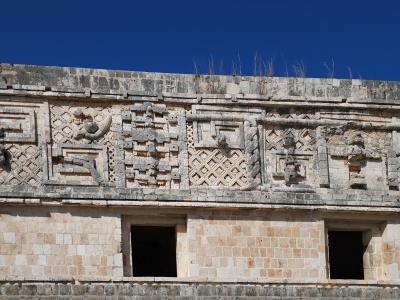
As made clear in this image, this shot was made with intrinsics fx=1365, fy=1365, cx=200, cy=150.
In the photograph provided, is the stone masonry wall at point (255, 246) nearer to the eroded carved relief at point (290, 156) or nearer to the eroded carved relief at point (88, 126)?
the eroded carved relief at point (290, 156)

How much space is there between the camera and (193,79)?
56.1 feet

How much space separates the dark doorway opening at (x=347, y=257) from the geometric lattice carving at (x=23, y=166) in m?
4.93

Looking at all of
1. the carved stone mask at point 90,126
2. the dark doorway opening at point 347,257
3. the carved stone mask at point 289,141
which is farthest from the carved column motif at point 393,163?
the carved stone mask at point 90,126

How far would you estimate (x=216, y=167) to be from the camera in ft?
55.3

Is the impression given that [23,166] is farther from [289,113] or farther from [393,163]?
[393,163]

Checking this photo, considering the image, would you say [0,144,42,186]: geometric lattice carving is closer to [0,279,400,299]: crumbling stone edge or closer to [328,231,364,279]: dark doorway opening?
[0,279,400,299]: crumbling stone edge

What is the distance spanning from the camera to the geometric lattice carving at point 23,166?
16141 mm

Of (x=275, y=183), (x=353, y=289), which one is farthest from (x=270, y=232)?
(x=353, y=289)

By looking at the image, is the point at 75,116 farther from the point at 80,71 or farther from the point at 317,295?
the point at 317,295

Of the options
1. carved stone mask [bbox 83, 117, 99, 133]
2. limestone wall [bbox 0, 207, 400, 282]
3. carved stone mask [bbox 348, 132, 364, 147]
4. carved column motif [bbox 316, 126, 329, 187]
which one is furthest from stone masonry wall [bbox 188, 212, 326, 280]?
carved stone mask [bbox 83, 117, 99, 133]

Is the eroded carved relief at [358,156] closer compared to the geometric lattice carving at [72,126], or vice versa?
the geometric lattice carving at [72,126]

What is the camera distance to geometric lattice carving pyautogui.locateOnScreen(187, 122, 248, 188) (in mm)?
16750

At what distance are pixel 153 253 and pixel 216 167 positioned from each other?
269 centimetres

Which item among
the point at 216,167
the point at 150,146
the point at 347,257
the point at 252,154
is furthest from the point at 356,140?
the point at 347,257
